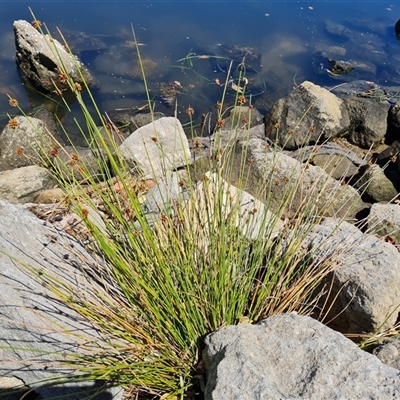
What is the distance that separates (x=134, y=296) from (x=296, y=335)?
68 cm

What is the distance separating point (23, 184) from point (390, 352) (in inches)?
133

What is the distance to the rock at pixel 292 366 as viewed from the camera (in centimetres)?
130

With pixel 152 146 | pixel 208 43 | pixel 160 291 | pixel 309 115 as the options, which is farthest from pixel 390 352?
pixel 208 43

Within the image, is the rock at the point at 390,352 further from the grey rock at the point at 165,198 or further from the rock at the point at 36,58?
the rock at the point at 36,58

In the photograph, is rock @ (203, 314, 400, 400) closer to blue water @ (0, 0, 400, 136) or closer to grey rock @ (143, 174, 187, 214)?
grey rock @ (143, 174, 187, 214)

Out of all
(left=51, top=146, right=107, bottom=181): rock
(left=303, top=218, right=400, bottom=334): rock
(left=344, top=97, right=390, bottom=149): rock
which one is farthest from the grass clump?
(left=344, top=97, right=390, bottom=149): rock

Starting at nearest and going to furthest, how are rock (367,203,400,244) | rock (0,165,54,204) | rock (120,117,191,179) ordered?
rock (367,203,400,244), rock (0,165,54,204), rock (120,117,191,179)

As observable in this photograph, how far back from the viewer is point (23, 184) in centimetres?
413

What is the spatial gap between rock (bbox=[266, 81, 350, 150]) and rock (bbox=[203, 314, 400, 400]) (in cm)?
Answer: 407

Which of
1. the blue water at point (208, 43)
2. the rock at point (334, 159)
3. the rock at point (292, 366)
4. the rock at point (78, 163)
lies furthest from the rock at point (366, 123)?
the rock at point (292, 366)

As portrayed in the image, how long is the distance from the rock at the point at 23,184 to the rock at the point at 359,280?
271 centimetres

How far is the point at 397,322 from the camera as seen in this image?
224 cm

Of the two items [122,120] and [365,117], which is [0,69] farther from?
[365,117]

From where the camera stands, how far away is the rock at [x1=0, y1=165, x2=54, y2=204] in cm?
405
